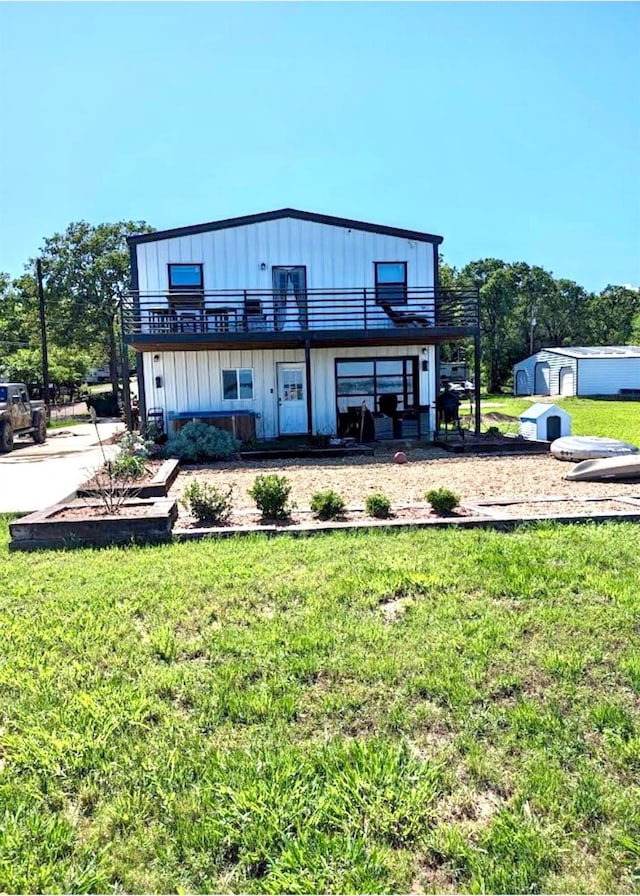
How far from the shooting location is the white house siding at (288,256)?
17.7 metres

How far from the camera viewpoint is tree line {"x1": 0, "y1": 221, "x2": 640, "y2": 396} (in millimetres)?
41531

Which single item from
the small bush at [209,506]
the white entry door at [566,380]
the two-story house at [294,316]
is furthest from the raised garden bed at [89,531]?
the white entry door at [566,380]

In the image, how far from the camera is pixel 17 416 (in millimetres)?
20062

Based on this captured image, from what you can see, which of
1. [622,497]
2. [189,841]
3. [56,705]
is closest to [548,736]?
[189,841]

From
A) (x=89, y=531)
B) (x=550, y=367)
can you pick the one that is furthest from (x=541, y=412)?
(x=550, y=367)

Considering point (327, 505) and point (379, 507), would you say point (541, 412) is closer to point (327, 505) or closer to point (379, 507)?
point (379, 507)

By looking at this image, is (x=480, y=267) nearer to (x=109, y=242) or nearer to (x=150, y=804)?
(x=109, y=242)

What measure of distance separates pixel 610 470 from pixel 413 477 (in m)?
3.07

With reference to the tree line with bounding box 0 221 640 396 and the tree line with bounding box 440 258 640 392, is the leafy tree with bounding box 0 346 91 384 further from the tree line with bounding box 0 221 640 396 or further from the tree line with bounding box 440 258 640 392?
the tree line with bounding box 440 258 640 392

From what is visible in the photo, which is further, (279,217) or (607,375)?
(607,375)

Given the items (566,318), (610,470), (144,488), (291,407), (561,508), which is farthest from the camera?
(566,318)

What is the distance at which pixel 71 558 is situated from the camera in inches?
229

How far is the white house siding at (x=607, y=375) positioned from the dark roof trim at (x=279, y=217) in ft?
84.2

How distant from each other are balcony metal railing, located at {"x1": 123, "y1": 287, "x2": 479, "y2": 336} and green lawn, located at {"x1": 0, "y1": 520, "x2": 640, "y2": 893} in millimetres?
12899
